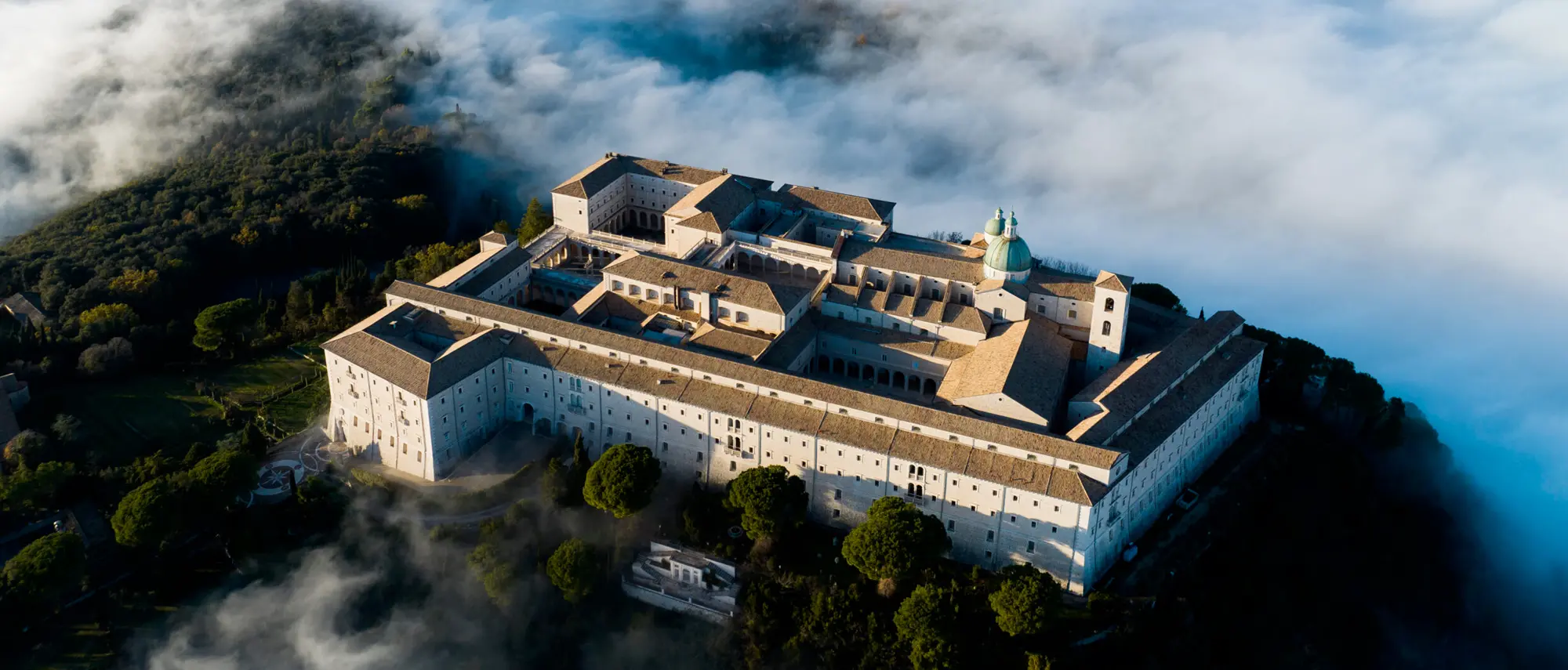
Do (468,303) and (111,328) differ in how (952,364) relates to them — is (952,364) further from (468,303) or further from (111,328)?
(111,328)

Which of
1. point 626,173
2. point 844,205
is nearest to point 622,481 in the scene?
point 844,205

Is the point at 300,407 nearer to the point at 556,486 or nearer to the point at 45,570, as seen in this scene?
the point at 45,570

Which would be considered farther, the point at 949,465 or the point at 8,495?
the point at 8,495

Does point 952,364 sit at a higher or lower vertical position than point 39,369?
higher

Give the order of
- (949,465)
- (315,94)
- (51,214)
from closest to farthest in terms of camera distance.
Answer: (949,465)
(51,214)
(315,94)

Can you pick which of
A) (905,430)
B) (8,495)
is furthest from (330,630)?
(905,430)

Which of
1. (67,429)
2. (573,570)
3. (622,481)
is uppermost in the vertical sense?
(622,481)

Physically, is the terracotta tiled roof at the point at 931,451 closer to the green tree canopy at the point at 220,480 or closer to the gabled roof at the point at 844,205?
the gabled roof at the point at 844,205
